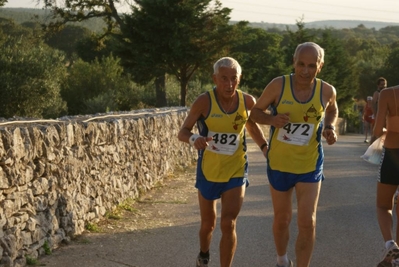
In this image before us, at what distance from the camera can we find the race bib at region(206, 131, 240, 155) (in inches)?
293

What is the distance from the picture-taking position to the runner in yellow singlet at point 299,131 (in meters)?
7.22

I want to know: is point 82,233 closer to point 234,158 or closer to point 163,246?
point 163,246

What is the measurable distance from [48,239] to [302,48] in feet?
11.0

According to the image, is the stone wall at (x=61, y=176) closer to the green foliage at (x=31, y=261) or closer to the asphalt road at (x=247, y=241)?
the green foliage at (x=31, y=261)

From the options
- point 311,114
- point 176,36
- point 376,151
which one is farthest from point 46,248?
point 176,36

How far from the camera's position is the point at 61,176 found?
9.34m

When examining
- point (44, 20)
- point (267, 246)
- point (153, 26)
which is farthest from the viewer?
point (44, 20)

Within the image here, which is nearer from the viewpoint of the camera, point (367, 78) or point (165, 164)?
point (165, 164)

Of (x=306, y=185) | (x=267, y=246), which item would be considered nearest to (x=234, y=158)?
(x=306, y=185)

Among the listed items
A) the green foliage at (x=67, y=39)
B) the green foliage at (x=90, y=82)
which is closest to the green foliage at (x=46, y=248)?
the green foliage at (x=90, y=82)

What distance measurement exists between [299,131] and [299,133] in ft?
0.06

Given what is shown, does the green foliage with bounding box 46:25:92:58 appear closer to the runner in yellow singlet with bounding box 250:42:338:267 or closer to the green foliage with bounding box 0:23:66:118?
the green foliage with bounding box 0:23:66:118

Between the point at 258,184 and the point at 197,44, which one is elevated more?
the point at 197,44

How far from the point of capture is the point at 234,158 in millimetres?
7508
